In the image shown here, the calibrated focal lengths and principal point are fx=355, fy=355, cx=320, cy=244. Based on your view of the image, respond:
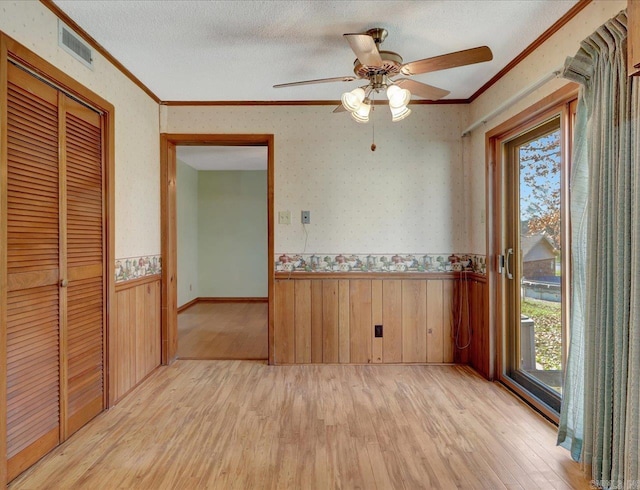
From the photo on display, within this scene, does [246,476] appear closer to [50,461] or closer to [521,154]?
[50,461]

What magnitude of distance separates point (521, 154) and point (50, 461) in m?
3.62

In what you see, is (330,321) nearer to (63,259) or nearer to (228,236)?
(63,259)

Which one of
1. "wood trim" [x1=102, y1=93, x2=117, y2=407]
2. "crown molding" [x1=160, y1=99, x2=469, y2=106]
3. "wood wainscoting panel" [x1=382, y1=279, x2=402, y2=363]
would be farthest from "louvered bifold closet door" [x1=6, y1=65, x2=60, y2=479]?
"wood wainscoting panel" [x1=382, y1=279, x2=402, y2=363]

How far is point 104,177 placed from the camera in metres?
2.47

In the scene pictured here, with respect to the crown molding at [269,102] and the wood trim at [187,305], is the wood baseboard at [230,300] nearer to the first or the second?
the wood trim at [187,305]

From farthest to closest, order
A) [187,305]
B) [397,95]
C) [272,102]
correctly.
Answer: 1. [187,305]
2. [272,102]
3. [397,95]

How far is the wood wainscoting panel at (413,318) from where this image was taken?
11.0ft

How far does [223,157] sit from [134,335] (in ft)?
10.9

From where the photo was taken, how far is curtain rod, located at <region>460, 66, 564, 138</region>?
2.13 meters

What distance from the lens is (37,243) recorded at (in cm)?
190

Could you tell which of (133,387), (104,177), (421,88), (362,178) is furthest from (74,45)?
(133,387)

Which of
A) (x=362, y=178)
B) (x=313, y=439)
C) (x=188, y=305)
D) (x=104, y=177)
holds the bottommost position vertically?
(x=313, y=439)

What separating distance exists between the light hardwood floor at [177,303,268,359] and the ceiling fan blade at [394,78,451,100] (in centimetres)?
268

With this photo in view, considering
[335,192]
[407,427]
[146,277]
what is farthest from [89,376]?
[335,192]
